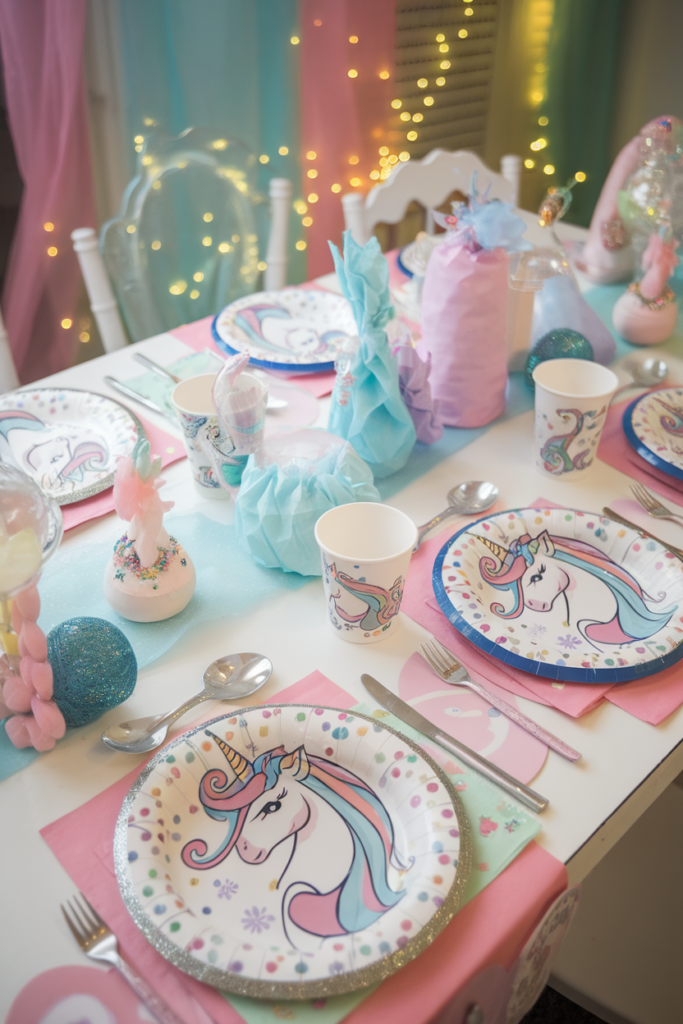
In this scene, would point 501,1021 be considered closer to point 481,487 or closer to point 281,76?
point 481,487

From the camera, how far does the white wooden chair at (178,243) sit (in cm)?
142

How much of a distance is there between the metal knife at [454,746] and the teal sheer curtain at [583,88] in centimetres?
220

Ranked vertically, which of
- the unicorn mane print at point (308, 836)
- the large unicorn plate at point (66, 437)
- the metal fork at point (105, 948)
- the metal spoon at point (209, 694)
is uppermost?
the large unicorn plate at point (66, 437)

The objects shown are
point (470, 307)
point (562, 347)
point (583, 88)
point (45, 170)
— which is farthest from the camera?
point (583, 88)

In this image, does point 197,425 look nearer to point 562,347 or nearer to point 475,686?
point 475,686

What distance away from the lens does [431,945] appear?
0.52m

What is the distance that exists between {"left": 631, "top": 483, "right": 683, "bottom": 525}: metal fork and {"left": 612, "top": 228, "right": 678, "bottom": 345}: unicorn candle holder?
15.9 inches

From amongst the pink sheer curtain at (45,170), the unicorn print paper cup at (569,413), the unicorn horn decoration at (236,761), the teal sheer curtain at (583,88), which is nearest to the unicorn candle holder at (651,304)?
the unicorn print paper cup at (569,413)

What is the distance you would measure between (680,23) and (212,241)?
147cm

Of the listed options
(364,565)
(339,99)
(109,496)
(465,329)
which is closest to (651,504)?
(465,329)

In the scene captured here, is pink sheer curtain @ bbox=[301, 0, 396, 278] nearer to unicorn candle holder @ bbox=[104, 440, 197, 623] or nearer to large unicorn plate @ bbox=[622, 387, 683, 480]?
large unicorn plate @ bbox=[622, 387, 683, 480]

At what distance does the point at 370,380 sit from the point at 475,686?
0.39m

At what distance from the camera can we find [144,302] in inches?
60.6

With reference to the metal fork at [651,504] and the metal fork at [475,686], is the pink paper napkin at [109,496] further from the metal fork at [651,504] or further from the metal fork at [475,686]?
the metal fork at [651,504]
